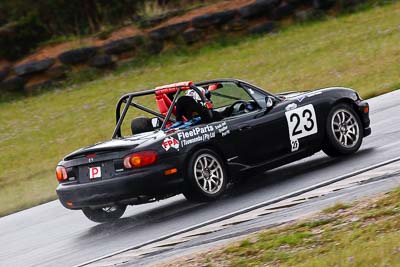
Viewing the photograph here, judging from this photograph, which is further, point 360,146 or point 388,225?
point 360,146

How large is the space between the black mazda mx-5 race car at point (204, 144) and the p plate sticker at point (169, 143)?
1 centimetres

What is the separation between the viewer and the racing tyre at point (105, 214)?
1105 centimetres

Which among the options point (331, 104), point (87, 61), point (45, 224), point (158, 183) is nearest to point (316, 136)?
point (331, 104)

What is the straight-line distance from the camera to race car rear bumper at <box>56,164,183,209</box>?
10.2 metres

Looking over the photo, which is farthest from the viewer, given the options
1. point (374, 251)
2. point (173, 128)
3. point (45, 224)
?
point (45, 224)

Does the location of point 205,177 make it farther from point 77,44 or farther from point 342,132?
point 77,44

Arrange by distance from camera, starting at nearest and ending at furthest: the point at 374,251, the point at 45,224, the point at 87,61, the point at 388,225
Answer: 1. the point at 374,251
2. the point at 388,225
3. the point at 45,224
4. the point at 87,61

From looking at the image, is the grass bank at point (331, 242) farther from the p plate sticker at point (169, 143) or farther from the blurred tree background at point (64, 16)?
the blurred tree background at point (64, 16)

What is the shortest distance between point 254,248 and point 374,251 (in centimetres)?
129

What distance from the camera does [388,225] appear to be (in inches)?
292

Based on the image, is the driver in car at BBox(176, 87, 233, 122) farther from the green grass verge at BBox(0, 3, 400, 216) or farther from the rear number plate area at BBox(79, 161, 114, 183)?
the green grass verge at BBox(0, 3, 400, 216)

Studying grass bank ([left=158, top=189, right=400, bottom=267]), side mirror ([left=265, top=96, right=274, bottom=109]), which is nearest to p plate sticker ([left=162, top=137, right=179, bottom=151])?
side mirror ([left=265, top=96, right=274, bottom=109])

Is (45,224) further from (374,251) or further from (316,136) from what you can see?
(374,251)

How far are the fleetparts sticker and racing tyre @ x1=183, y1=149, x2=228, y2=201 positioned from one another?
Answer: 0.48 ft
